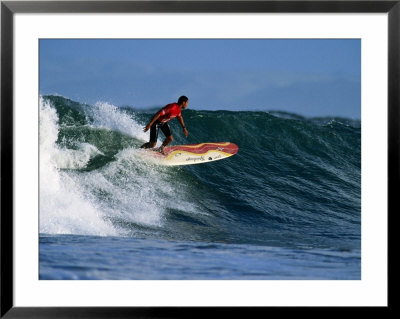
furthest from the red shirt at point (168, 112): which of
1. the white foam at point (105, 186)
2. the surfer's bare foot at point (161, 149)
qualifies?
the white foam at point (105, 186)

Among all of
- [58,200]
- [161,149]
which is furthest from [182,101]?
[58,200]

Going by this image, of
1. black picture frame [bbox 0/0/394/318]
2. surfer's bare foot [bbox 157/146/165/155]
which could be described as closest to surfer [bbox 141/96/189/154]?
surfer's bare foot [bbox 157/146/165/155]

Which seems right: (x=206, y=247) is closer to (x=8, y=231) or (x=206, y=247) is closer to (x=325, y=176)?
(x=8, y=231)

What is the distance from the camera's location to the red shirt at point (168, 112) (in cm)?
545

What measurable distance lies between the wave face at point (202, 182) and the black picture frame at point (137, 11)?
505 millimetres

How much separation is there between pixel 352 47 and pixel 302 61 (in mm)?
1459

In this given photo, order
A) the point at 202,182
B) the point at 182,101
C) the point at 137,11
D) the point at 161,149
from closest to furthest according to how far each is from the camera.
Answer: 1. the point at 137,11
2. the point at 182,101
3. the point at 161,149
4. the point at 202,182

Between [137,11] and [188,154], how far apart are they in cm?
254

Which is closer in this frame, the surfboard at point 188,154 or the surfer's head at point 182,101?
the surfer's head at point 182,101

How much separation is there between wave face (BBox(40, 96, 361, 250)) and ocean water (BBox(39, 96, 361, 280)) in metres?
0.02

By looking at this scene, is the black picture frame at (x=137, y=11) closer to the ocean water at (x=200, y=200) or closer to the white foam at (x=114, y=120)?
the ocean water at (x=200, y=200)

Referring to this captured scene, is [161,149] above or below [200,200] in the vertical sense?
above

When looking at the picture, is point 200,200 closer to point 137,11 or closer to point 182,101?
point 182,101

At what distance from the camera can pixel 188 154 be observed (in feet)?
19.5
